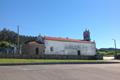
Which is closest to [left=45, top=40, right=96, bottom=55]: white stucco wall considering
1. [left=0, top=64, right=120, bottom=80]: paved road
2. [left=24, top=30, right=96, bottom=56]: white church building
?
[left=24, top=30, right=96, bottom=56]: white church building

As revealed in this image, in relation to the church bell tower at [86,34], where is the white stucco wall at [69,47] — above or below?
below

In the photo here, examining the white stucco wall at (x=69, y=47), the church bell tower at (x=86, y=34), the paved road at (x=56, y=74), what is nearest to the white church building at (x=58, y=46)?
the white stucco wall at (x=69, y=47)

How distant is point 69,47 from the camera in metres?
82.0

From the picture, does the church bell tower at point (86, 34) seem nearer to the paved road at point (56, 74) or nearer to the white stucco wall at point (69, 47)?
the white stucco wall at point (69, 47)

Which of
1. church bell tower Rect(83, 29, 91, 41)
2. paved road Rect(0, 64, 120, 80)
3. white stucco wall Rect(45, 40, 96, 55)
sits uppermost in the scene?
church bell tower Rect(83, 29, 91, 41)

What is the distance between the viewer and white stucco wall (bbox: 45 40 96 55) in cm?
7732

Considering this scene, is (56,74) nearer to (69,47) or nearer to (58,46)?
A: (58,46)

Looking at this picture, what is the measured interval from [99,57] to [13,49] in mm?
23930

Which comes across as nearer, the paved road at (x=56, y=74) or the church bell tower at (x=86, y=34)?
the paved road at (x=56, y=74)

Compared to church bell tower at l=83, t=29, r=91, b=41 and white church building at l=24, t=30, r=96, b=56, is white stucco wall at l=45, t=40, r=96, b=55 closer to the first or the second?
white church building at l=24, t=30, r=96, b=56

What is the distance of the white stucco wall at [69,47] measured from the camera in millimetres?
77319

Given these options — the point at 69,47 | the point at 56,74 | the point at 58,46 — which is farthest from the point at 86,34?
the point at 56,74

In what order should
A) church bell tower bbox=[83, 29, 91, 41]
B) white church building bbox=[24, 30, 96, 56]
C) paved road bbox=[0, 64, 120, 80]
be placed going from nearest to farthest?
paved road bbox=[0, 64, 120, 80]
white church building bbox=[24, 30, 96, 56]
church bell tower bbox=[83, 29, 91, 41]

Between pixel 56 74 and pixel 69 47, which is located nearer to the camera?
pixel 56 74
